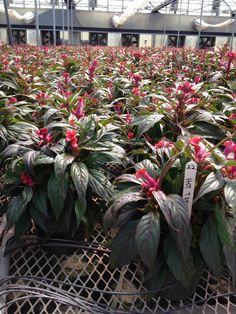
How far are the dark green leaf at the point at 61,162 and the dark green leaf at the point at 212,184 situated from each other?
614 mm

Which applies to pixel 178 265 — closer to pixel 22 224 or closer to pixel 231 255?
pixel 231 255

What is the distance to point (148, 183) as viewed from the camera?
4.33 feet

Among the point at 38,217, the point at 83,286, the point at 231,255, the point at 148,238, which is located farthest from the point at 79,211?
the point at 231,255

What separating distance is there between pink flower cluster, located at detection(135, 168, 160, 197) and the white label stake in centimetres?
12

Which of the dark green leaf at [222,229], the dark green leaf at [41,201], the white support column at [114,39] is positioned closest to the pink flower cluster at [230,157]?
the dark green leaf at [222,229]

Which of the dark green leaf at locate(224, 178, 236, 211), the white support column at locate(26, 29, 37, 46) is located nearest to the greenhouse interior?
the dark green leaf at locate(224, 178, 236, 211)

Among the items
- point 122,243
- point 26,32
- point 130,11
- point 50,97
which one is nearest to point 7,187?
point 122,243

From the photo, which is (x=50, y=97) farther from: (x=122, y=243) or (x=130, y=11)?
(x=130, y=11)

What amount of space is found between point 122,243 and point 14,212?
0.60m

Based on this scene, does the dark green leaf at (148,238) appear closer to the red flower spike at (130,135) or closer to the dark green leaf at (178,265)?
the dark green leaf at (178,265)

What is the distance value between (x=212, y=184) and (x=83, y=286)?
776 mm

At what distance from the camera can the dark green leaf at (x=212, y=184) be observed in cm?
121

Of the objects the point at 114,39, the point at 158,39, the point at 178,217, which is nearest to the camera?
the point at 178,217

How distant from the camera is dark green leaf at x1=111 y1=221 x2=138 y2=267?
1.28 metres
